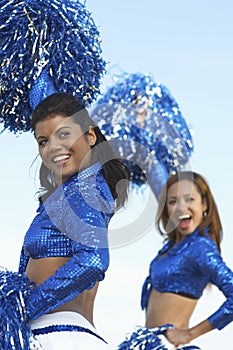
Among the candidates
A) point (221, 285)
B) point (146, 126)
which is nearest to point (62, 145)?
point (221, 285)

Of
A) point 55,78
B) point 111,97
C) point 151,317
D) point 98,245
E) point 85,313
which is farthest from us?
point 111,97

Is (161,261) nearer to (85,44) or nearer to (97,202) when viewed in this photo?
(85,44)

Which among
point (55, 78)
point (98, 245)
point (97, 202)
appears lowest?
point (98, 245)

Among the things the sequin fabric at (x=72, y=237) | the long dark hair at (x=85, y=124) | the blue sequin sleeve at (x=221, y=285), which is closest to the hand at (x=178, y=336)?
the blue sequin sleeve at (x=221, y=285)

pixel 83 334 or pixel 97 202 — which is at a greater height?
pixel 97 202

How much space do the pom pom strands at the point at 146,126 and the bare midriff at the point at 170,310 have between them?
1.39 meters

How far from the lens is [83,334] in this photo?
2.58 meters

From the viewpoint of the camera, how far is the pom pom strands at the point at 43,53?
10.2 ft

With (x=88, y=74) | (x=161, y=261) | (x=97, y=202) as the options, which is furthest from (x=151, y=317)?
(x=97, y=202)

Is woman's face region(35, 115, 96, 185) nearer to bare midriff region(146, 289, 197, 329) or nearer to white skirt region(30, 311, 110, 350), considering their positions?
white skirt region(30, 311, 110, 350)

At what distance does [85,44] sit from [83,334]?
1.18m

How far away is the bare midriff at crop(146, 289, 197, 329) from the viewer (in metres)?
4.31

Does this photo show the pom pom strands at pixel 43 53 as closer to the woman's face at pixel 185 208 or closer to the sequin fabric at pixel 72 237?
the sequin fabric at pixel 72 237

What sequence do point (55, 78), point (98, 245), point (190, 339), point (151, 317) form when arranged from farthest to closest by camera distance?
1. point (151, 317)
2. point (190, 339)
3. point (55, 78)
4. point (98, 245)
